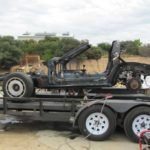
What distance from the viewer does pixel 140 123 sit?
8430 millimetres

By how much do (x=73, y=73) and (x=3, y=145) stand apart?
2589mm

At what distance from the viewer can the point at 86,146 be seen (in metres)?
8.10

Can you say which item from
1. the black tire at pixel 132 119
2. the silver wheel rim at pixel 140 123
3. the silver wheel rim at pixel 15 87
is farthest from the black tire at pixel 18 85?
the silver wheel rim at pixel 140 123

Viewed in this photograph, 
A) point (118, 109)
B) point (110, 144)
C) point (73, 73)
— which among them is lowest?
point (110, 144)

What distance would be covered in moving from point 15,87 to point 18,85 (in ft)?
0.29

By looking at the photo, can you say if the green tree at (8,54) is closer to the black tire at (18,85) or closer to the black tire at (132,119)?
the black tire at (18,85)

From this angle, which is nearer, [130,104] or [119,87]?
[130,104]

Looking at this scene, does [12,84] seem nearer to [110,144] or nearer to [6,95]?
[6,95]

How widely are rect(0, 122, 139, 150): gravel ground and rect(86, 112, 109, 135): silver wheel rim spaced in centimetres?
23

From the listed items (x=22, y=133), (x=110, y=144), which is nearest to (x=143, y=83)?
(x=110, y=144)

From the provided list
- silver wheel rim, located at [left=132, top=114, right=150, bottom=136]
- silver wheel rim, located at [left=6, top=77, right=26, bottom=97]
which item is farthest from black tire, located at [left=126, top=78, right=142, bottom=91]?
silver wheel rim, located at [left=6, top=77, right=26, bottom=97]

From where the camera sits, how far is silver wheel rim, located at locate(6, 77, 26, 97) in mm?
9383

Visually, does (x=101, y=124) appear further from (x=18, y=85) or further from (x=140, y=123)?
(x=18, y=85)

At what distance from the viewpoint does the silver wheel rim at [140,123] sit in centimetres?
838
